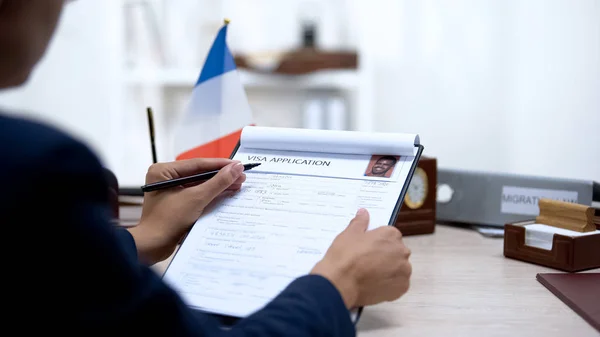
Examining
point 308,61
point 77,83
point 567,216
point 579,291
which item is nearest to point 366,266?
point 579,291

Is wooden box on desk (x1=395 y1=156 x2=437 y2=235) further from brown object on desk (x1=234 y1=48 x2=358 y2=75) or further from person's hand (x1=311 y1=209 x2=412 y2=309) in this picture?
brown object on desk (x1=234 y1=48 x2=358 y2=75)

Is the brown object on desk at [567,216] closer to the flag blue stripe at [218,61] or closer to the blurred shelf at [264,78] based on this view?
the flag blue stripe at [218,61]

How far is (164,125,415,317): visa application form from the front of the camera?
0.80 m

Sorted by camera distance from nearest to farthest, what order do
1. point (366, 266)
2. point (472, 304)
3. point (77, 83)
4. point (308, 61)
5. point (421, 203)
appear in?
point (366, 266) < point (472, 304) < point (421, 203) < point (308, 61) < point (77, 83)

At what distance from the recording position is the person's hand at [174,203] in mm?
962

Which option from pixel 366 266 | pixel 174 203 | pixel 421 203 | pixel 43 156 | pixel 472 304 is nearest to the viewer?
pixel 43 156

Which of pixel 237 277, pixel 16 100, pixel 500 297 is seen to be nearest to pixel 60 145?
pixel 237 277

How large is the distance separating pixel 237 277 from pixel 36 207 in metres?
0.39

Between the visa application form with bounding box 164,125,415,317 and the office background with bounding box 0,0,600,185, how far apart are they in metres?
1.86

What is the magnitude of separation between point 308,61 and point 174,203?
1.87m

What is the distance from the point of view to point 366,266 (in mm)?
746

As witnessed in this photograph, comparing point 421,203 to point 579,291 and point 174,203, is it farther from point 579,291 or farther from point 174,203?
point 174,203

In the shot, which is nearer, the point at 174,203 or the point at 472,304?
the point at 472,304

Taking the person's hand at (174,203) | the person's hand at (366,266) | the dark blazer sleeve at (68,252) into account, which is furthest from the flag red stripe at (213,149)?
the dark blazer sleeve at (68,252)
